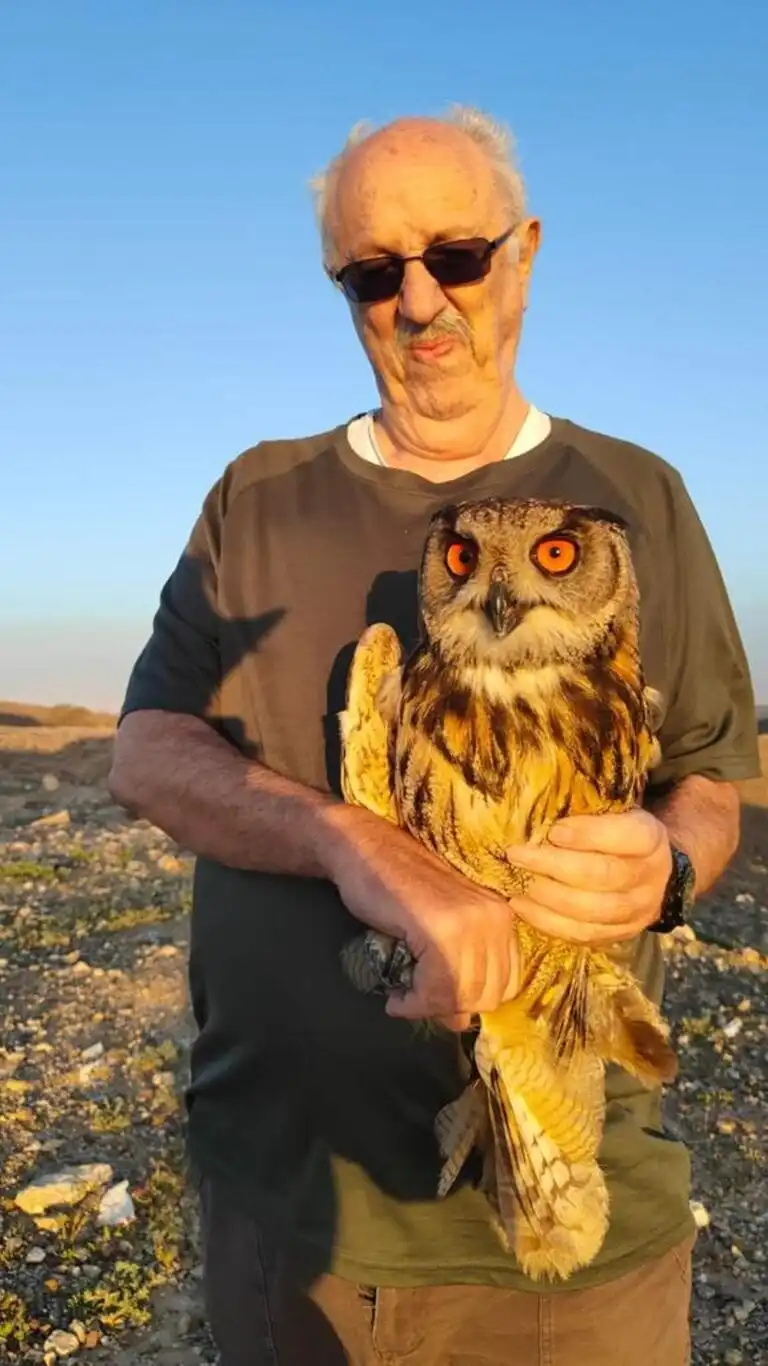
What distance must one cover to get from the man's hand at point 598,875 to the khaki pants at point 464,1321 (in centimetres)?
79

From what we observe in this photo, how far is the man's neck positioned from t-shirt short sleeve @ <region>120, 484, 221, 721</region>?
0.49 meters

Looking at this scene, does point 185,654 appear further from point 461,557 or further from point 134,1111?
point 134,1111

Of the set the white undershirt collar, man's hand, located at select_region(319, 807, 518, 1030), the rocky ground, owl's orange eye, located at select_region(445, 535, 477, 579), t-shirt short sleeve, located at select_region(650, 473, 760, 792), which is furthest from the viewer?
the rocky ground

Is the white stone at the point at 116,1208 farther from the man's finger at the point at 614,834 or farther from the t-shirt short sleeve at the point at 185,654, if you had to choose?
the man's finger at the point at 614,834

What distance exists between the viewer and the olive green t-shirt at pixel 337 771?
2174 mm

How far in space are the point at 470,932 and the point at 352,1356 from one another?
3.33 ft

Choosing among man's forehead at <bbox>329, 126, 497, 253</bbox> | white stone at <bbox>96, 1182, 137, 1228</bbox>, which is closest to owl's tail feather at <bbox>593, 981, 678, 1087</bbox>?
man's forehead at <bbox>329, 126, 497, 253</bbox>

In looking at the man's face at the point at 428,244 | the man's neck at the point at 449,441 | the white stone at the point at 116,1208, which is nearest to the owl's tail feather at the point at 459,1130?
the man's neck at the point at 449,441

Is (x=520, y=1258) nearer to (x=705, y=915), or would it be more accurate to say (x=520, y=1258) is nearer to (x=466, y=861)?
(x=466, y=861)

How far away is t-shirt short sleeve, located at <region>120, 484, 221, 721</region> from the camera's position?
8.28 feet

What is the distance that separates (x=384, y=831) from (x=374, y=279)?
4.02 feet

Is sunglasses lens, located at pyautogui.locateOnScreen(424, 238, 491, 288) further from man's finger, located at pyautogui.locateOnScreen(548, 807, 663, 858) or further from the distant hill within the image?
the distant hill

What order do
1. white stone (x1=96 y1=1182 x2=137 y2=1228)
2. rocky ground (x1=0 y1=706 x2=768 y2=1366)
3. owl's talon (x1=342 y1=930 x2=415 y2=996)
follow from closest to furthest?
owl's talon (x1=342 y1=930 x2=415 y2=996) < rocky ground (x1=0 y1=706 x2=768 y2=1366) < white stone (x1=96 y1=1182 x2=137 y2=1228)

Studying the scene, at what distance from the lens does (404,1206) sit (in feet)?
7.14
